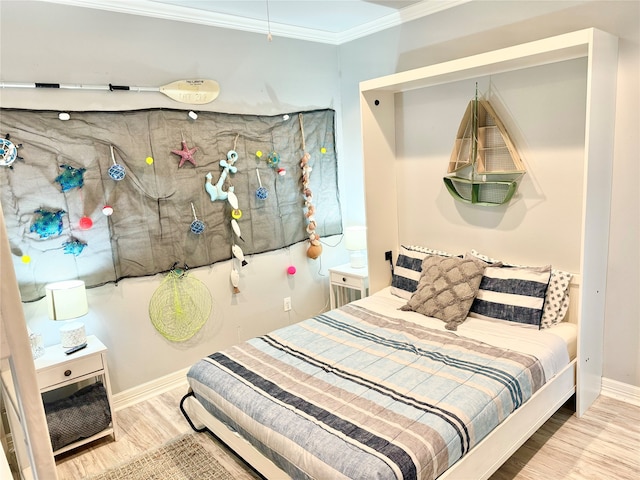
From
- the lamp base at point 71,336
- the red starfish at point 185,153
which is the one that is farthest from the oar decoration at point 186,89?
the lamp base at point 71,336

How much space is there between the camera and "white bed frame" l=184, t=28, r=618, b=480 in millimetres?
2166

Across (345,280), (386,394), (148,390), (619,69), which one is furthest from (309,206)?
A: (619,69)

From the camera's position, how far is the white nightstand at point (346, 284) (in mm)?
3755

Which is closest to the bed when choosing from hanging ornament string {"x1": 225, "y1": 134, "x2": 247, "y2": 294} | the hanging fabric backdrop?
hanging ornament string {"x1": 225, "y1": 134, "x2": 247, "y2": 294}

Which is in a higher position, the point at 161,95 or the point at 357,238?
the point at 161,95

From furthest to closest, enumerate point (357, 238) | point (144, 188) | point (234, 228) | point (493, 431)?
1. point (357, 238)
2. point (234, 228)
3. point (144, 188)
4. point (493, 431)

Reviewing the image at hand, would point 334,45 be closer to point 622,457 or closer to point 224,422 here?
point 224,422

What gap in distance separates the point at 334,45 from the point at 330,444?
3.29m

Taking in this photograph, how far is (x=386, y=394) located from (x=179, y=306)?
177 cm

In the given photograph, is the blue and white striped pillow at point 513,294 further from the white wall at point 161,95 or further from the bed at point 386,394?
the white wall at point 161,95

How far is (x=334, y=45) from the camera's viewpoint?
4.03m

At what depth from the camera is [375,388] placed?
221cm

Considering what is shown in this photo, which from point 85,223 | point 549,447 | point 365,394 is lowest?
point 549,447

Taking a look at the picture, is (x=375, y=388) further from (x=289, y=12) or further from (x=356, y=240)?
(x=289, y=12)
